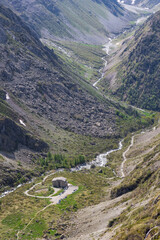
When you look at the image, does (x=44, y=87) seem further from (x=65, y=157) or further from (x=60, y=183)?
(x=60, y=183)

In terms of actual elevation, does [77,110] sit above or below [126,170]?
below

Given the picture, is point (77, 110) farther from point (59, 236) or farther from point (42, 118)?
point (59, 236)

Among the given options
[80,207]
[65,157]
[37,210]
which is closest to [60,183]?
[37,210]

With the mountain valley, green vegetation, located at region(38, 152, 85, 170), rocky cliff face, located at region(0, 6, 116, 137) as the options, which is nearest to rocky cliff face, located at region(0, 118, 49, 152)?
the mountain valley

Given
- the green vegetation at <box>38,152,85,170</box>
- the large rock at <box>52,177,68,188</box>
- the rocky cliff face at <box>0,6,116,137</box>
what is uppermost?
the large rock at <box>52,177,68,188</box>

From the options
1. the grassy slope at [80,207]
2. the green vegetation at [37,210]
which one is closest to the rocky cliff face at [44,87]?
the grassy slope at [80,207]

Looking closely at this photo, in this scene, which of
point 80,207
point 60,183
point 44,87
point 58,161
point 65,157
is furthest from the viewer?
point 44,87

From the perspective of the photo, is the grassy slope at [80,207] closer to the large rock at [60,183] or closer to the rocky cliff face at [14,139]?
the large rock at [60,183]

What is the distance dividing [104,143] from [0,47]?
73.7 meters

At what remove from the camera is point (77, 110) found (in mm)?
168875

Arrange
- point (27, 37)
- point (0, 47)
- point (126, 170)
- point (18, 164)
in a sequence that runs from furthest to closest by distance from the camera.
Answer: point (27, 37) → point (0, 47) → point (126, 170) → point (18, 164)

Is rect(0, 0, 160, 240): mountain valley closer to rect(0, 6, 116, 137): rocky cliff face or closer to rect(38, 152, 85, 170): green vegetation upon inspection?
rect(38, 152, 85, 170): green vegetation

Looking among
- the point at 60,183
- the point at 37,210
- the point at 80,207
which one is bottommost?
the point at 60,183

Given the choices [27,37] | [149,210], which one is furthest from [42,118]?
[149,210]
